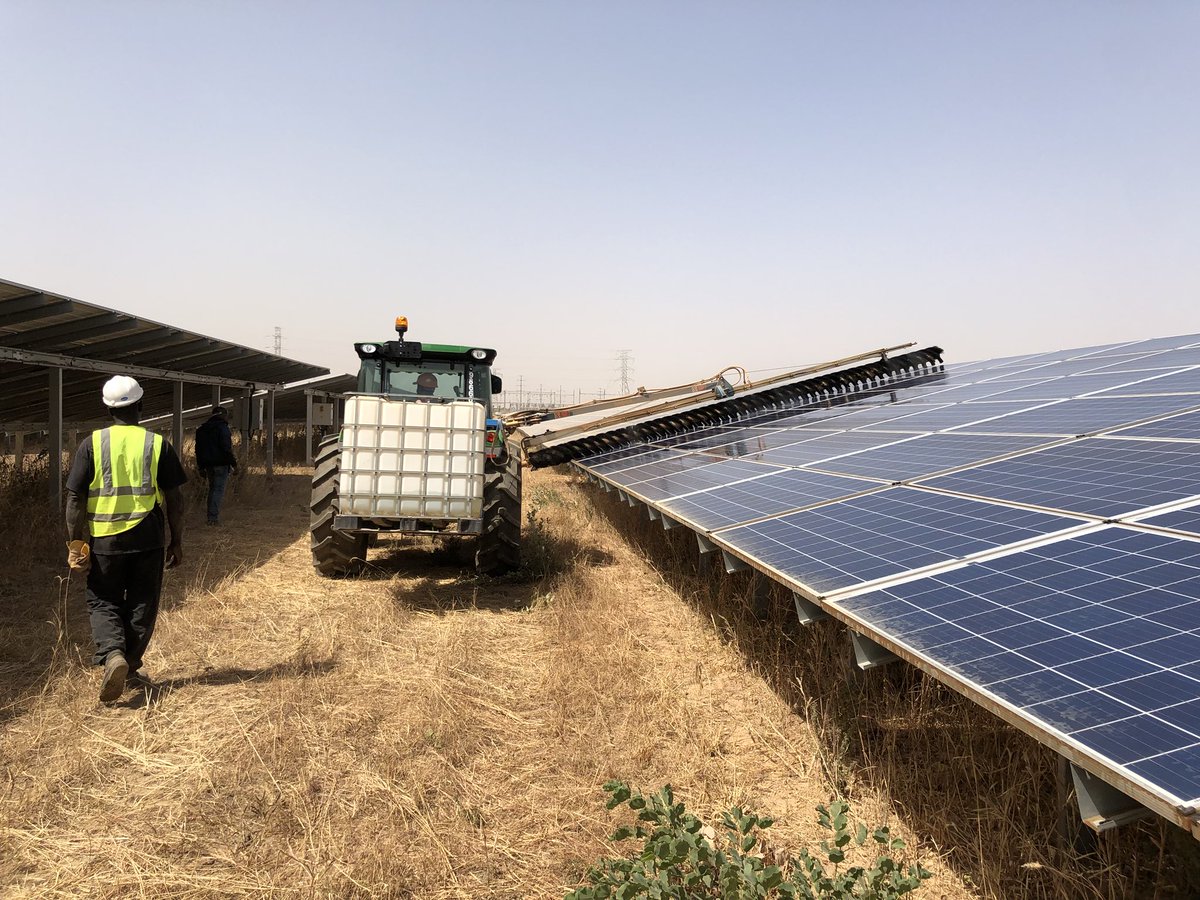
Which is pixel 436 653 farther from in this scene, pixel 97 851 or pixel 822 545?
pixel 822 545

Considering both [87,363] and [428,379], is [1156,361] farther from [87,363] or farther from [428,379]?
[87,363]

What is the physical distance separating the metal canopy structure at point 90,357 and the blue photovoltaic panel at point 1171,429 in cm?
990

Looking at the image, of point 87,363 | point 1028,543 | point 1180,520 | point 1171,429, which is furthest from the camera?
point 87,363

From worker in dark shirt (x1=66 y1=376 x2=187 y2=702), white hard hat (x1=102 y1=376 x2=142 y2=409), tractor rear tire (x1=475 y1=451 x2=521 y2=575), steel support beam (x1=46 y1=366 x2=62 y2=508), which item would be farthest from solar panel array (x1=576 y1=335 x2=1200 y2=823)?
steel support beam (x1=46 y1=366 x2=62 y2=508)

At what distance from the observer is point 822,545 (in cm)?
448

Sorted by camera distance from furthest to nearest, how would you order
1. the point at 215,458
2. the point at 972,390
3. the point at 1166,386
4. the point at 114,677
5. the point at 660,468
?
the point at 215,458 → the point at 972,390 → the point at 660,468 → the point at 1166,386 → the point at 114,677

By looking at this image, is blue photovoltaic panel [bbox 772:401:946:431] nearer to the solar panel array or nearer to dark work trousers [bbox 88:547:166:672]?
the solar panel array

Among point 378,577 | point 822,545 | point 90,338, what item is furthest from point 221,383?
point 822,545

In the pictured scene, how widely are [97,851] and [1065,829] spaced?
4.40 meters

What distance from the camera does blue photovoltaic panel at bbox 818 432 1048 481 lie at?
5781 millimetres

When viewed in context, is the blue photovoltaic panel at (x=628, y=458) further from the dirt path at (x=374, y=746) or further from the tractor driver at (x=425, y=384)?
the dirt path at (x=374, y=746)

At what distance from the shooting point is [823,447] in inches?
316

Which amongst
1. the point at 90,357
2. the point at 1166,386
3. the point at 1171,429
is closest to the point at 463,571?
the point at 90,357

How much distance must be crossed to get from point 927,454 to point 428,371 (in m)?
6.22
